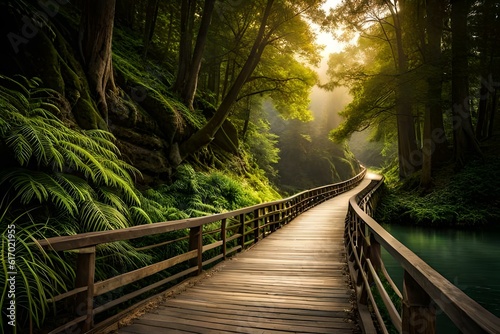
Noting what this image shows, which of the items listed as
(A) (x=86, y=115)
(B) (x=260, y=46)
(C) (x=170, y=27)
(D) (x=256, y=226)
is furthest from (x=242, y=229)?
(C) (x=170, y=27)

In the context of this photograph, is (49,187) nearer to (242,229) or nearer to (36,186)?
(36,186)

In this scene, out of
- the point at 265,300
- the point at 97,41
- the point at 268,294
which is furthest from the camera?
the point at 97,41

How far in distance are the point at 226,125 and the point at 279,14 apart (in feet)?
17.7

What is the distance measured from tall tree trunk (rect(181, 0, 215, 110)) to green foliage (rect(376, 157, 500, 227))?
485 inches

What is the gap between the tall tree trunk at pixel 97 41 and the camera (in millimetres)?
6547

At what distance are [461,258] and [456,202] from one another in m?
6.69

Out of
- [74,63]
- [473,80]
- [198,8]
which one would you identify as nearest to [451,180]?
[473,80]

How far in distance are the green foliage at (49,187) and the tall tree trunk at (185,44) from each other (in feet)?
21.1

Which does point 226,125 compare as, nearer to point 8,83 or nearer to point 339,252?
point 339,252

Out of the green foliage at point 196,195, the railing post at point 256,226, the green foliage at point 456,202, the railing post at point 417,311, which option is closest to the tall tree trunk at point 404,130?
the green foliage at point 456,202

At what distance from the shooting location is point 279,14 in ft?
36.7

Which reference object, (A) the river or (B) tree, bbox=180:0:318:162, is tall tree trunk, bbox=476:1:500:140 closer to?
(A) the river

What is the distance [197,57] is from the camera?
415 inches

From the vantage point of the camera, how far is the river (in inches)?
280
